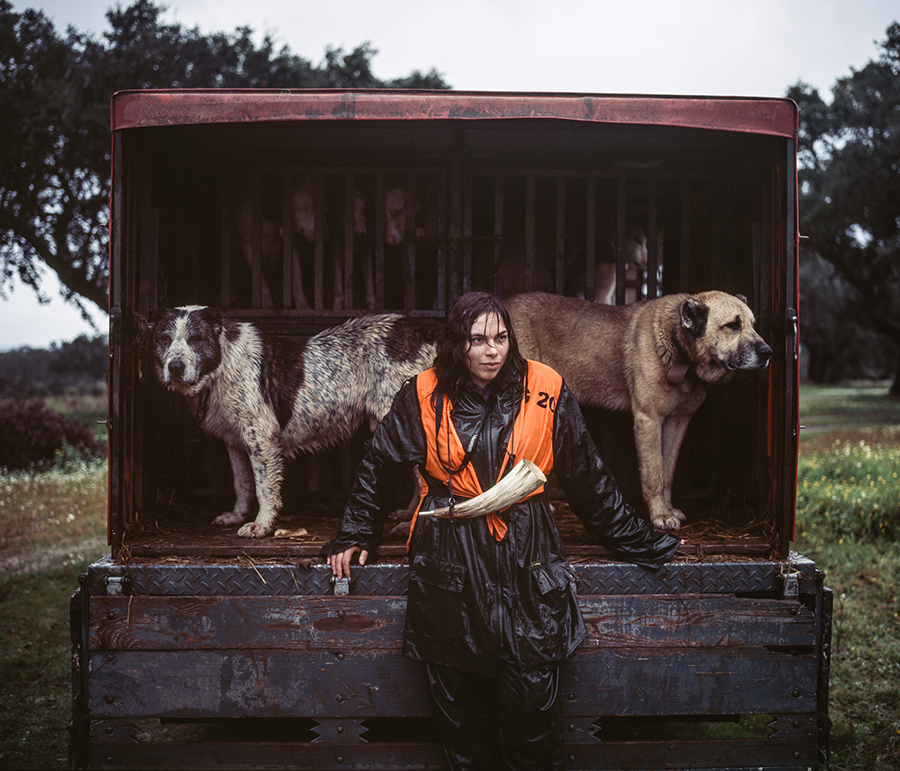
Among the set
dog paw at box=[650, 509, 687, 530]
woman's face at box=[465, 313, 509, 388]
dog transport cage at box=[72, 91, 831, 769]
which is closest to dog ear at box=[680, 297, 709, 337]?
dog transport cage at box=[72, 91, 831, 769]

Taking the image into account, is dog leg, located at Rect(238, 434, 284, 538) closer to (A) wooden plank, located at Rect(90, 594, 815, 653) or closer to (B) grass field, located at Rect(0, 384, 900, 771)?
(A) wooden plank, located at Rect(90, 594, 815, 653)

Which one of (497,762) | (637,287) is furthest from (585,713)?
(637,287)

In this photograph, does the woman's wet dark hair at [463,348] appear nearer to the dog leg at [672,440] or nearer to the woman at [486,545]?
the woman at [486,545]

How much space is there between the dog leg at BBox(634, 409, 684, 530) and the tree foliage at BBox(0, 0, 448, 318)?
11.0 metres

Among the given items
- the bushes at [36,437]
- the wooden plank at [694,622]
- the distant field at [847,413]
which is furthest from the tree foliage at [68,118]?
the distant field at [847,413]

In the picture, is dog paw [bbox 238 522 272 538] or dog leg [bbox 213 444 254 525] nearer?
dog paw [bbox 238 522 272 538]

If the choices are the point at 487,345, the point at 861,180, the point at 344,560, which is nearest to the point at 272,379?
the point at 344,560

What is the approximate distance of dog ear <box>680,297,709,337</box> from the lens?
377 centimetres

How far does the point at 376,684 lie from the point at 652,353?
259 centimetres

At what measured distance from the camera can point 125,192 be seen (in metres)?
3.52

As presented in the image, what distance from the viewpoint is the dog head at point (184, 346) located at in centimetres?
366

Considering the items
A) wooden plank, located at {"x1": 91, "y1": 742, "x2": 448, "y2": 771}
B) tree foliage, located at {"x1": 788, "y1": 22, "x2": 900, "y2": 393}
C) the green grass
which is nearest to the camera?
wooden plank, located at {"x1": 91, "y1": 742, "x2": 448, "y2": 771}

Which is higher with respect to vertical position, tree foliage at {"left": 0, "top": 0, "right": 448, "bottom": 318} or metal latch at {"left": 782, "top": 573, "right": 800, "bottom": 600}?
tree foliage at {"left": 0, "top": 0, "right": 448, "bottom": 318}

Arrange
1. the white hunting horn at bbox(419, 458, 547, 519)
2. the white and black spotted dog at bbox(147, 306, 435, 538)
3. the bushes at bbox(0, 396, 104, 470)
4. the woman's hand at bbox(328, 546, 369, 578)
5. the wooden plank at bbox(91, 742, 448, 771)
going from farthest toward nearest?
the bushes at bbox(0, 396, 104, 470), the white and black spotted dog at bbox(147, 306, 435, 538), the wooden plank at bbox(91, 742, 448, 771), the woman's hand at bbox(328, 546, 369, 578), the white hunting horn at bbox(419, 458, 547, 519)
